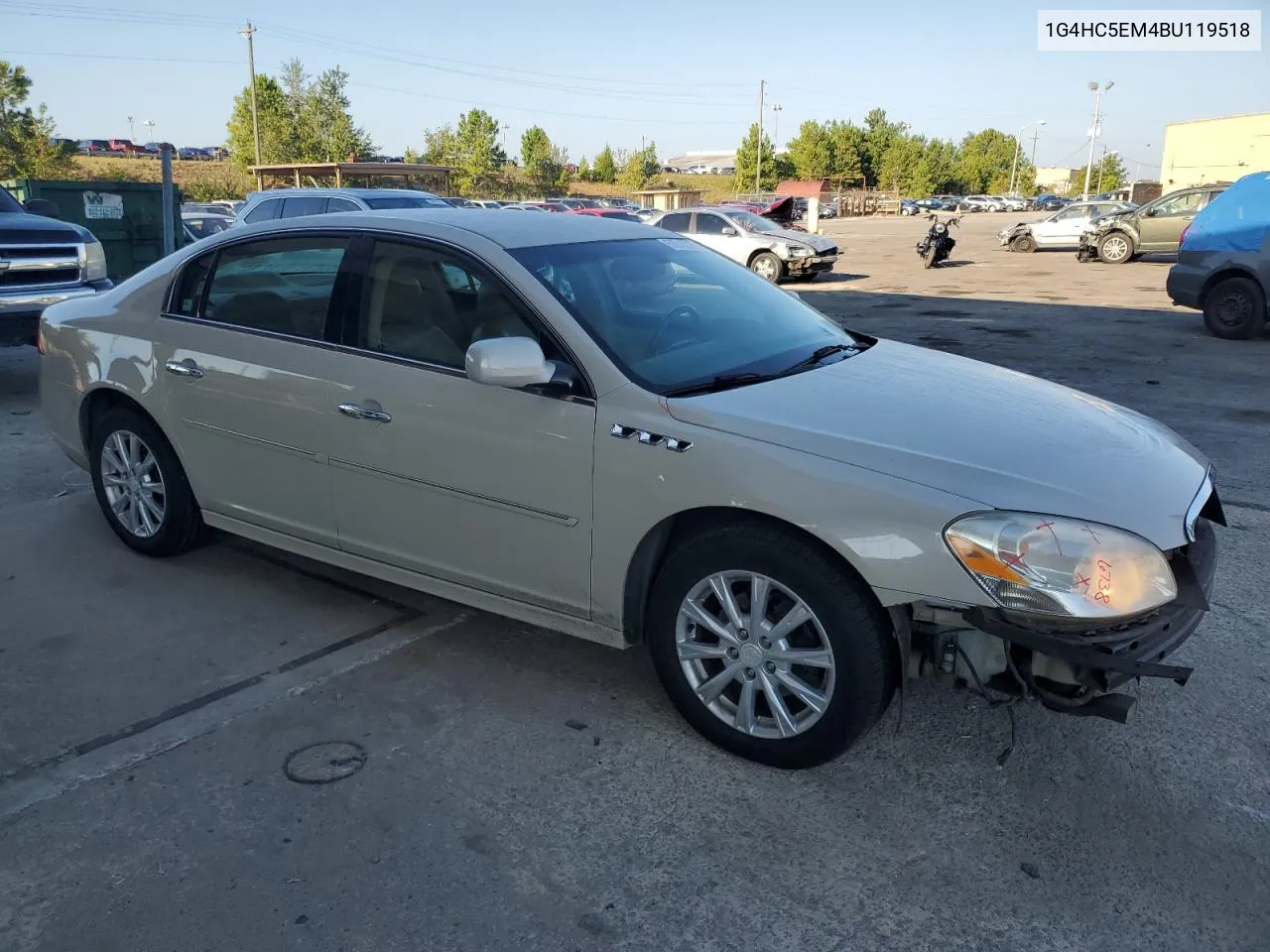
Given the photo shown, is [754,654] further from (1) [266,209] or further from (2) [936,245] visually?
(2) [936,245]

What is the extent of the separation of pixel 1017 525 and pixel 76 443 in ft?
14.7

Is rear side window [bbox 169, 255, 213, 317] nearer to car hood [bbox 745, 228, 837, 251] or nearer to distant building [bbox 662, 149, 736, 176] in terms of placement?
car hood [bbox 745, 228, 837, 251]

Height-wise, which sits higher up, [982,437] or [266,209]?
[266,209]

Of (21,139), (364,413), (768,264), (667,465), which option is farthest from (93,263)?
(21,139)

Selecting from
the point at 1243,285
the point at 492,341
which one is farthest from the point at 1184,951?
the point at 1243,285

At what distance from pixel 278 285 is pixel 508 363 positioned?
152 centimetres

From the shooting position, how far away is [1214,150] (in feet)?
189

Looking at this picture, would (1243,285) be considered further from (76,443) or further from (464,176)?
(464,176)

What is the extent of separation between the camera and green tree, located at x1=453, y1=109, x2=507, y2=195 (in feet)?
242

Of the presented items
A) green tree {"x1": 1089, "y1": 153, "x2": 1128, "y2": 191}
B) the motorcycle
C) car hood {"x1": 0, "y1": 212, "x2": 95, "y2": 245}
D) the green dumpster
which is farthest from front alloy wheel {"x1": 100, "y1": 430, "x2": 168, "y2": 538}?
green tree {"x1": 1089, "y1": 153, "x2": 1128, "y2": 191}

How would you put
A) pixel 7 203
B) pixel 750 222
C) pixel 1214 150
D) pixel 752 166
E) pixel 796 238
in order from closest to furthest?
1. pixel 7 203
2. pixel 796 238
3. pixel 750 222
4. pixel 1214 150
5. pixel 752 166

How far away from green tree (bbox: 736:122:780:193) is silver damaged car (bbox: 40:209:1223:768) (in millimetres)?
89430

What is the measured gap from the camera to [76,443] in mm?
4965

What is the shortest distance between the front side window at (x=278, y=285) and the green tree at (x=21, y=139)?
153ft
